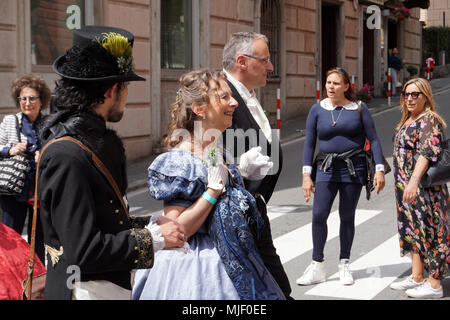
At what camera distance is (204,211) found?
3.05 meters

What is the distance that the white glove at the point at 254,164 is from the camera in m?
3.30

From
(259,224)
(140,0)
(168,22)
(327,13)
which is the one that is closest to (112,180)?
(259,224)

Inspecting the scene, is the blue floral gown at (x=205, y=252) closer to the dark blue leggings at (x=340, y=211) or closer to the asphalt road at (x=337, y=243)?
the asphalt road at (x=337, y=243)

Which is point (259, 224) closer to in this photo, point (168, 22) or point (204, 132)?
point (204, 132)

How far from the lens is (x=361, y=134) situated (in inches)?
245

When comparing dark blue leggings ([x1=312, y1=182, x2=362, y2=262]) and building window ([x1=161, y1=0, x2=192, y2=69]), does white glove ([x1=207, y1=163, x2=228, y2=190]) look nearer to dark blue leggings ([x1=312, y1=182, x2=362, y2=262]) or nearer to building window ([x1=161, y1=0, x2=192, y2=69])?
dark blue leggings ([x1=312, y1=182, x2=362, y2=262])

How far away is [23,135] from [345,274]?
321 centimetres

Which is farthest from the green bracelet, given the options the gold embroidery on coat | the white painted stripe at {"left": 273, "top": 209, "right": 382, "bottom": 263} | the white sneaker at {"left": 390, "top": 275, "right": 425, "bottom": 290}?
the white painted stripe at {"left": 273, "top": 209, "right": 382, "bottom": 263}

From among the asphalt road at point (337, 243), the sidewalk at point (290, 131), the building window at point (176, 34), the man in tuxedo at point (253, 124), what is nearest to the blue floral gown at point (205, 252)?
the man in tuxedo at point (253, 124)

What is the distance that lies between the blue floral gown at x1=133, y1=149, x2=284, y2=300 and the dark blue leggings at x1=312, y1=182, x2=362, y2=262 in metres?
3.03

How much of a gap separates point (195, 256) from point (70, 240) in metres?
0.92

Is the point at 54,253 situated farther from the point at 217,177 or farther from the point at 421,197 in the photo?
the point at 421,197

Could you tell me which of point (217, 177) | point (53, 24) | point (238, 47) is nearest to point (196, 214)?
point (217, 177)

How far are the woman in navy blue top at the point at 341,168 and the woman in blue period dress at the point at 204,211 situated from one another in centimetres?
296
